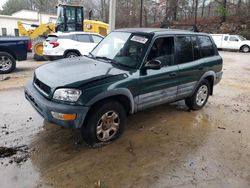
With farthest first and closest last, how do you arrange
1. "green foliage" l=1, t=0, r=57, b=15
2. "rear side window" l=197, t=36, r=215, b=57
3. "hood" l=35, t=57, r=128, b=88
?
"green foliage" l=1, t=0, r=57, b=15 → "rear side window" l=197, t=36, r=215, b=57 → "hood" l=35, t=57, r=128, b=88

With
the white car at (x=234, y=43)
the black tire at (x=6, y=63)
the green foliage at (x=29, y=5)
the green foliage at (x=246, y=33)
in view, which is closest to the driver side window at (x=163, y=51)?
the black tire at (x=6, y=63)

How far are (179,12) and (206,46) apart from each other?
37.6 meters

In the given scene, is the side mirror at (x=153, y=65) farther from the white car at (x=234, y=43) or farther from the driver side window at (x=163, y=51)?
the white car at (x=234, y=43)

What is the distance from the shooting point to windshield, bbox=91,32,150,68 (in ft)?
15.2

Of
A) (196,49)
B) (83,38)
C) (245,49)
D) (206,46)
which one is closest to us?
(196,49)

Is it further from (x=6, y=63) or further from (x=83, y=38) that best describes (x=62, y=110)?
(x=83, y=38)

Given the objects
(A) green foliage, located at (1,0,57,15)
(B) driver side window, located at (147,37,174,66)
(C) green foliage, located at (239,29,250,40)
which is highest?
(A) green foliage, located at (1,0,57,15)

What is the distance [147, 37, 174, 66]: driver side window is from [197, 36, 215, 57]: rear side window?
1.09 m

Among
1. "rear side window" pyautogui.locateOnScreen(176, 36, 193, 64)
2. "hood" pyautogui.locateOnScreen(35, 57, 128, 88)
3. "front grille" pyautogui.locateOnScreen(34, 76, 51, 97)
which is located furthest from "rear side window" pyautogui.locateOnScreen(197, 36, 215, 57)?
"front grille" pyautogui.locateOnScreen(34, 76, 51, 97)

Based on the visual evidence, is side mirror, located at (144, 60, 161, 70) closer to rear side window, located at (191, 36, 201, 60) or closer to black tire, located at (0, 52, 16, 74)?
rear side window, located at (191, 36, 201, 60)

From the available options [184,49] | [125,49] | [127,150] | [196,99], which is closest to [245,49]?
[196,99]

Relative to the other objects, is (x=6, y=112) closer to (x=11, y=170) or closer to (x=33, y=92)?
(x=33, y=92)

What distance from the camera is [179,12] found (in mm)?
41312

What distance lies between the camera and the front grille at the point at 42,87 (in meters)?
4.00
